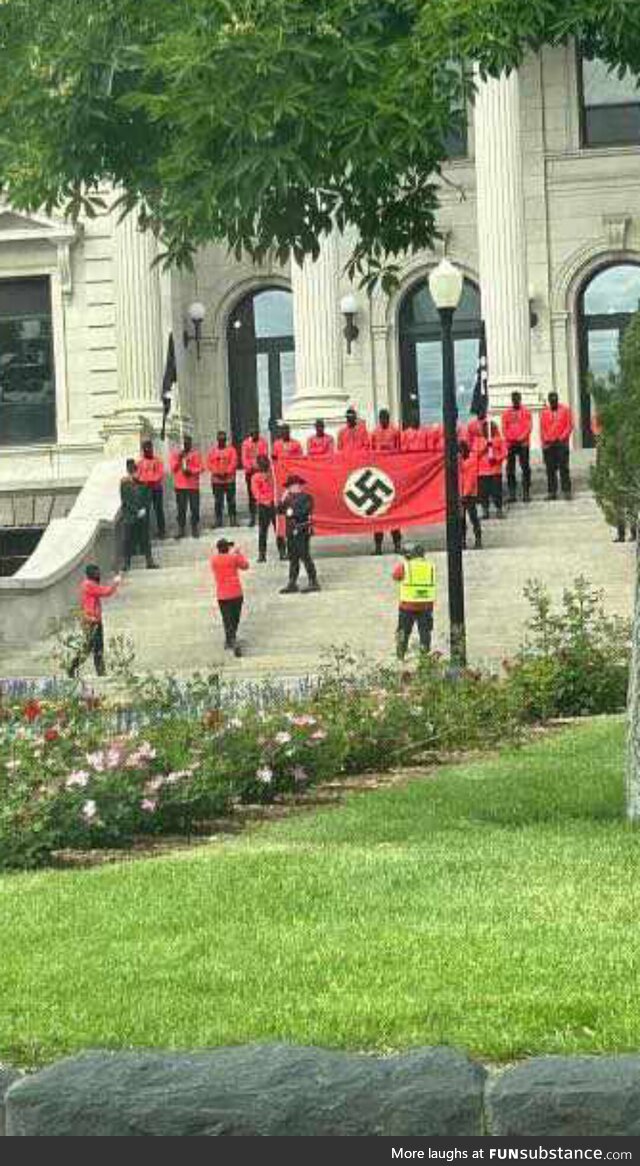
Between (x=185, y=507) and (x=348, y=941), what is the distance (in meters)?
28.2

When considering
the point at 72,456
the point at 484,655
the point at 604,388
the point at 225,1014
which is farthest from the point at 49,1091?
the point at 72,456

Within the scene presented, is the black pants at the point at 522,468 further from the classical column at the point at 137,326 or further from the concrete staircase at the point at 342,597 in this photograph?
the classical column at the point at 137,326

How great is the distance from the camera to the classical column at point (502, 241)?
4219 cm

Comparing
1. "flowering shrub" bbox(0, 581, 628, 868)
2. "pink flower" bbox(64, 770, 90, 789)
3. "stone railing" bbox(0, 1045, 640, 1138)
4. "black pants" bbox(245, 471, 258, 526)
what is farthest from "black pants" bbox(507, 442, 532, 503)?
"stone railing" bbox(0, 1045, 640, 1138)

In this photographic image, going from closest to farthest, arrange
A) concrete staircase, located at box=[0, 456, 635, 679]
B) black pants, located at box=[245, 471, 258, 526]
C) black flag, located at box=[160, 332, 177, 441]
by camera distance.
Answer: concrete staircase, located at box=[0, 456, 635, 679] < black pants, located at box=[245, 471, 258, 526] < black flag, located at box=[160, 332, 177, 441]

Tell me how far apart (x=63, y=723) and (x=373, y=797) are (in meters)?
1.86

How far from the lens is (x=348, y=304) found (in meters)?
45.3

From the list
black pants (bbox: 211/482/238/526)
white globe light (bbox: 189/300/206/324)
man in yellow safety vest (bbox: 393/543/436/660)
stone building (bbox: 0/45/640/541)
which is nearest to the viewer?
man in yellow safety vest (bbox: 393/543/436/660)

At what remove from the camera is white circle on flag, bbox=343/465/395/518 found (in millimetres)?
34312

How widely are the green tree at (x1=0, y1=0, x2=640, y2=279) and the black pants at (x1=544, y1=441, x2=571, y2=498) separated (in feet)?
68.0

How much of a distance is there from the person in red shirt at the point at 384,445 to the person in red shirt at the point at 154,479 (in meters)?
3.42

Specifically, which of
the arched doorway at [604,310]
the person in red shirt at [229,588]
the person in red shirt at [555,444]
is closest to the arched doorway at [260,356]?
the arched doorway at [604,310]

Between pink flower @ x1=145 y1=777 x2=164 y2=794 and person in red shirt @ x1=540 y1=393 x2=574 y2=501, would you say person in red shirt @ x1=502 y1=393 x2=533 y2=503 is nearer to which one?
person in red shirt @ x1=540 y1=393 x2=574 y2=501

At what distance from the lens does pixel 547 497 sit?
36.9 m
